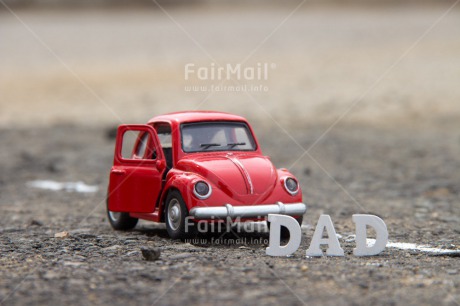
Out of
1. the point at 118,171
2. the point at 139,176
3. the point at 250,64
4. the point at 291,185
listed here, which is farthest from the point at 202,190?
the point at 250,64

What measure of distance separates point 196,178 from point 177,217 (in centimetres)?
56

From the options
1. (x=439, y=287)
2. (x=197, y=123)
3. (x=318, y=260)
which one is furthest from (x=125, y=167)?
(x=439, y=287)

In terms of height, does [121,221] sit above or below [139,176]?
below

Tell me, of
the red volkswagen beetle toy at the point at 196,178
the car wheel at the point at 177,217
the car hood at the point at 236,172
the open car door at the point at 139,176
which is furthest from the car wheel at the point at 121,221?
the car hood at the point at 236,172

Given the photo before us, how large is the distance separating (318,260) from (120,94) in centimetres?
2174

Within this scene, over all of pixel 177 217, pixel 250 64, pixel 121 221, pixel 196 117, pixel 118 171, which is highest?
pixel 250 64

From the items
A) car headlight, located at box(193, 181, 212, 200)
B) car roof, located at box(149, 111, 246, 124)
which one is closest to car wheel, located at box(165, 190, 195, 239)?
car headlight, located at box(193, 181, 212, 200)

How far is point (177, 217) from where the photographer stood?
9836 mm

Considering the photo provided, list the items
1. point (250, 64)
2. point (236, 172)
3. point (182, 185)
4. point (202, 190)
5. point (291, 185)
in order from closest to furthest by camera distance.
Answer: point (202, 190) → point (182, 185) → point (236, 172) → point (291, 185) → point (250, 64)

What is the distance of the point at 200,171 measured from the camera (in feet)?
32.4

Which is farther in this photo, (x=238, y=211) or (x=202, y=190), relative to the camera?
(x=202, y=190)

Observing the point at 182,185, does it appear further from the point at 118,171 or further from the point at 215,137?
the point at 118,171

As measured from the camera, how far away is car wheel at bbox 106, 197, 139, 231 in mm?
11391

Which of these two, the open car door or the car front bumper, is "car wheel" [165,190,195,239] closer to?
the car front bumper
